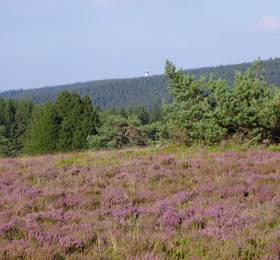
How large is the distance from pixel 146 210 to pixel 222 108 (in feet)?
30.9

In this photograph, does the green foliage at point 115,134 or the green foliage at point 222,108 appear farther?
the green foliage at point 115,134

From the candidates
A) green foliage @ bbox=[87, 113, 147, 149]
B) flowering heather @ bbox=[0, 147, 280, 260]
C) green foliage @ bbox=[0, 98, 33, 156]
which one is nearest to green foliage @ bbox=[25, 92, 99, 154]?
green foliage @ bbox=[87, 113, 147, 149]

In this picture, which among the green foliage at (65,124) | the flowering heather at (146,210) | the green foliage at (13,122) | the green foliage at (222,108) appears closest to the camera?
the flowering heather at (146,210)

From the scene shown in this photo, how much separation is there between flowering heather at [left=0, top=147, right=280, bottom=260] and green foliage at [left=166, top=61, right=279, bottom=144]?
3.69 m

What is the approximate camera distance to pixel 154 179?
9.66m

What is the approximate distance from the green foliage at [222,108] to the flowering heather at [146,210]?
145 inches

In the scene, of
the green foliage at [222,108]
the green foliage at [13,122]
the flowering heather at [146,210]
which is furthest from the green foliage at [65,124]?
the flowering heather at [146,210]

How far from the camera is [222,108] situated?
1605 centimetres

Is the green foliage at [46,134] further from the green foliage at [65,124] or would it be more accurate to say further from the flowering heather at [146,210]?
the flowering heather at [146,210]

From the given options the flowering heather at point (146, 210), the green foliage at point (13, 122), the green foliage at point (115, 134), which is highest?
the flowering heather at point (146, 210)

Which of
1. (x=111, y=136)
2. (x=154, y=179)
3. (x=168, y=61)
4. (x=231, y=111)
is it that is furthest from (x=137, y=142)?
(x=154, y=179)

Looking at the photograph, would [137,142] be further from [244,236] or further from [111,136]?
[244,236]

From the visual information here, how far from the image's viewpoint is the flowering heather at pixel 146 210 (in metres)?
5.24

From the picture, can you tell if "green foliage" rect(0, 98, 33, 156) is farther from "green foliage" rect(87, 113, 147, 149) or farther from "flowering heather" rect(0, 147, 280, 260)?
"flowering heather" rect(0, 147, 280, 260)
